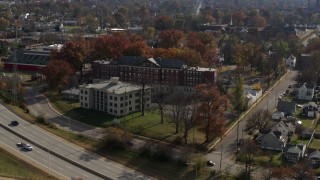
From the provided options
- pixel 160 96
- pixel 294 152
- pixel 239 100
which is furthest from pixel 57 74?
pixel 294 152

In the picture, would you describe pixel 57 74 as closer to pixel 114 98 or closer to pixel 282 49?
pixel 114 98

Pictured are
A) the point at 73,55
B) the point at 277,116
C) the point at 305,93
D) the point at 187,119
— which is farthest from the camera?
the point at 73,55

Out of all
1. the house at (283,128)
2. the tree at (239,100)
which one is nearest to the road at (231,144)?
the tree at (239,100)

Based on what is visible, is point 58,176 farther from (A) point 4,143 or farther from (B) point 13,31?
(B) point 13,31

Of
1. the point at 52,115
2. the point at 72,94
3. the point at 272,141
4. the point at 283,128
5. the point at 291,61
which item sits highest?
the point at 291,61

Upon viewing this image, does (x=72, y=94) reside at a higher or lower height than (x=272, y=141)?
higher
